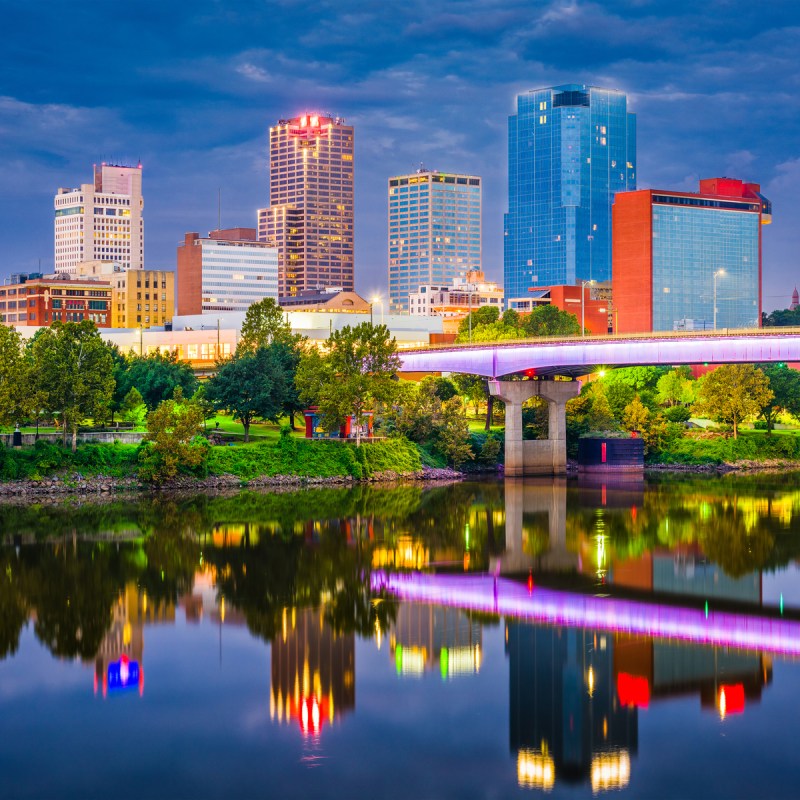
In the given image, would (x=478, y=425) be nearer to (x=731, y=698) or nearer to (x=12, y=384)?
(x=12, y=384)

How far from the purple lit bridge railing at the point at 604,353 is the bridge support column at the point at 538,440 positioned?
1434mm

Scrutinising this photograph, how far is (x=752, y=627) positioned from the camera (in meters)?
40.5

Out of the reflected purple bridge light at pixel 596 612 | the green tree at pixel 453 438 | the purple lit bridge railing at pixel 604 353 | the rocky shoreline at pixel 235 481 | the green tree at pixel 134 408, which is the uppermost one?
the purple lit bridge railing at pixel 604 353

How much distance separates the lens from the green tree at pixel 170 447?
78.6 m

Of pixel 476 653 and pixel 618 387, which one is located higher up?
pixel 618 387

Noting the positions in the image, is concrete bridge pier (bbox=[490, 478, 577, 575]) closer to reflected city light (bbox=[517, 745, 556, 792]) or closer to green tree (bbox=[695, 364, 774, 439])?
reflected city light (bbox=[517, 745, 556, 792])

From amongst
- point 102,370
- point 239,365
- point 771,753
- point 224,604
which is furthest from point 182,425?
point 771,753

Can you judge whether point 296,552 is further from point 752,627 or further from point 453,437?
point 453,437

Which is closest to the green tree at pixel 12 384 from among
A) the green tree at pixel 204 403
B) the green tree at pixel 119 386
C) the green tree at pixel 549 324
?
the green tree at pixel 119 386

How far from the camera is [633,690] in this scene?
108ft

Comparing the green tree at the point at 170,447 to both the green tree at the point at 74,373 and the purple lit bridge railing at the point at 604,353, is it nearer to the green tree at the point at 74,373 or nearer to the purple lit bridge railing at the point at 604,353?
the green tree at the point at 74,373

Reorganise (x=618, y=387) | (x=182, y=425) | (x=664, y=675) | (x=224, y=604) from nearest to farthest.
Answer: (x=664, y=675) < (x=224, y=604) < (x=182, y=425) < (x=618, y=387)

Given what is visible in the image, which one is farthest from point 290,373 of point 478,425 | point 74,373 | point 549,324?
point 549,324

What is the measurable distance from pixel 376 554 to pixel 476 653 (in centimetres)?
1759
